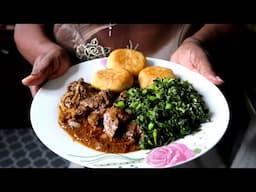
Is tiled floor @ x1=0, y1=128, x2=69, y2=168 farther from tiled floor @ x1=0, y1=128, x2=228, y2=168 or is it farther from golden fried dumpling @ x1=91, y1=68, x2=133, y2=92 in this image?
golden fried dumpling @ x1=91, y1=68, x2=133, y2=92

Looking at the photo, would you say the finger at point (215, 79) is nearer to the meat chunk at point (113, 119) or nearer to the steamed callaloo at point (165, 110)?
the steamed callaloo at point (165, 110)

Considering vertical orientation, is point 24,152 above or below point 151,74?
below

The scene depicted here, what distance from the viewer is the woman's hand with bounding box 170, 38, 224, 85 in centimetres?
87

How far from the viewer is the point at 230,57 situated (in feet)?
3.12

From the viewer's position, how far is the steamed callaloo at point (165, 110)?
73 cm

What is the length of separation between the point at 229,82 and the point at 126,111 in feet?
0.93

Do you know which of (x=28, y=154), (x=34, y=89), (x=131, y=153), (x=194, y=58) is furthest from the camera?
(x=28, y=154)

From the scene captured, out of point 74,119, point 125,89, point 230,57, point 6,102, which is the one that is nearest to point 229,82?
point 230,57

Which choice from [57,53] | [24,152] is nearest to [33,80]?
[57,53]

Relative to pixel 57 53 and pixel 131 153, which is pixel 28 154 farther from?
pixel 131 153

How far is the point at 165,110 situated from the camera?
29.9 inches

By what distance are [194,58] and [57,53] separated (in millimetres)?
347

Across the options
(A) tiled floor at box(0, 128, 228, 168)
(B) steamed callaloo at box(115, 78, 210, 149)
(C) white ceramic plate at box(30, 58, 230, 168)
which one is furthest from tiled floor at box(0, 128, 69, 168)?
(B) steamed callaloo at box(115, 78, 210, 149)
